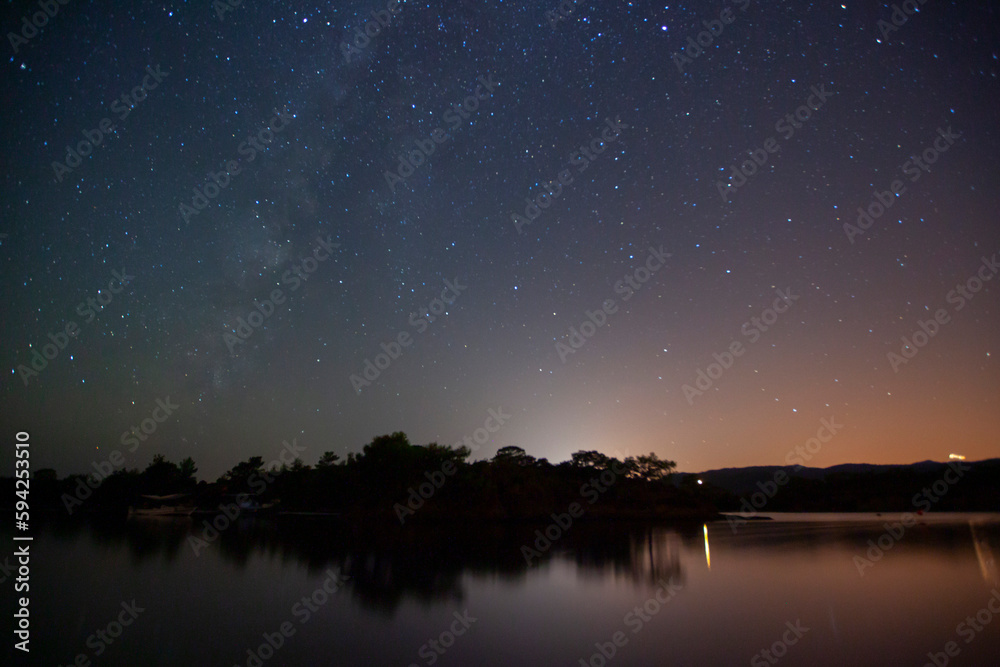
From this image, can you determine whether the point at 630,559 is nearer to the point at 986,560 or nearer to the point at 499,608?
the point at 499,608

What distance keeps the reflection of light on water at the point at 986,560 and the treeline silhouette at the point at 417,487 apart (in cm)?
2475

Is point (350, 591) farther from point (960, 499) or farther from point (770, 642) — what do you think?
point (960, 499)

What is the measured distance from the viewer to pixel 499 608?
8828mm

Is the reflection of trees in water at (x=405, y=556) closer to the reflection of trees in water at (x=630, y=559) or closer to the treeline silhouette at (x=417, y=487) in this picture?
the reflection of trees in water at (x=630, y=559)

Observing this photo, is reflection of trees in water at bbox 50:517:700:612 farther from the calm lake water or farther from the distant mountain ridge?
the distant mountain ridge

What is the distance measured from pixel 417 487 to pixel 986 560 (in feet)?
101

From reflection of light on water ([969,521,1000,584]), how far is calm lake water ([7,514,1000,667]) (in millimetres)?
107

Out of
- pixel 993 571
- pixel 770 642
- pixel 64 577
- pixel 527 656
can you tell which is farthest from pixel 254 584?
pixel 993 571

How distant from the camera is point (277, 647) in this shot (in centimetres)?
650

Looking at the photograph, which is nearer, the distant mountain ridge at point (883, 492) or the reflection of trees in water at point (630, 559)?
the reflection of trees in water at point (630, 559)

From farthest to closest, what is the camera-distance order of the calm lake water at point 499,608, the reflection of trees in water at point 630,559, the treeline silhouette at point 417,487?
the treeline silhouette at point 417,487 < the reflection of trees in water at point 630,559 < the calm lake water at point 499,608

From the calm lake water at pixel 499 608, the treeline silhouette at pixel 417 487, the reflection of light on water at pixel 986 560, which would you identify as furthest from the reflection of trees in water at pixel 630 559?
the treeline silhouette at pixel 417 487

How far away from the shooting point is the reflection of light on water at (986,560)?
1178 cm

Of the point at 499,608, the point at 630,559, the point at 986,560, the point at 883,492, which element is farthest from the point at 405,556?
the point at 883,492
